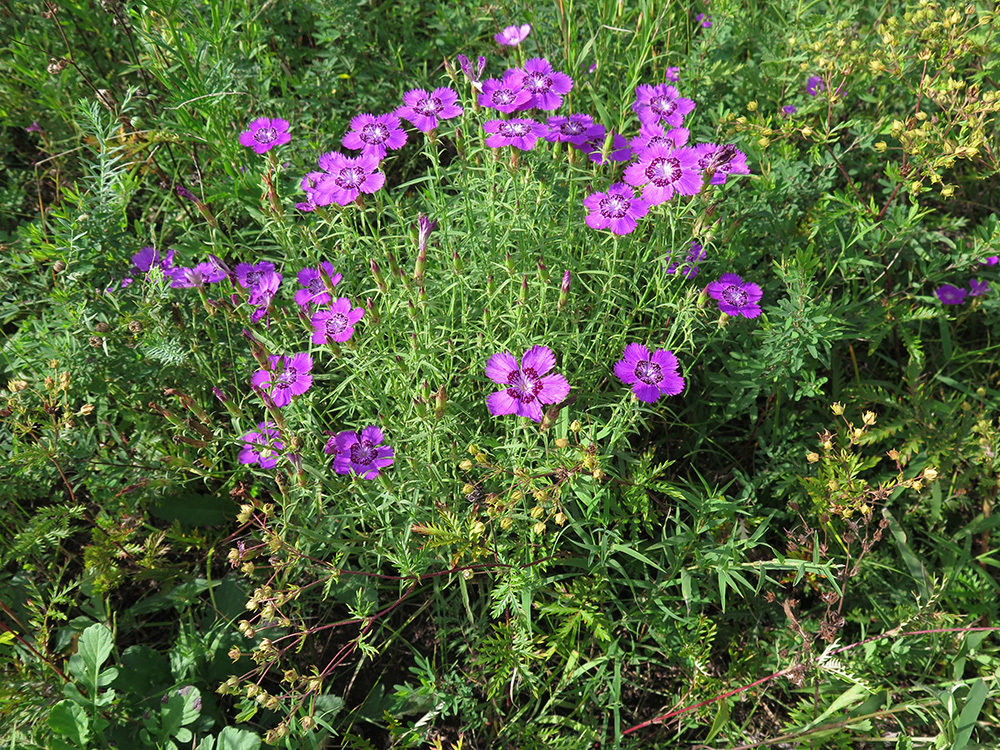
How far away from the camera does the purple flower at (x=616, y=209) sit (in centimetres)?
202

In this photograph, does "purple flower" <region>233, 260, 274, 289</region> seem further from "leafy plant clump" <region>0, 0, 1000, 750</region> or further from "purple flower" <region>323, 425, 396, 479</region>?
"purple flower" <region>323, 425, 396, 479</region>

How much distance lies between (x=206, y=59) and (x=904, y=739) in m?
3.22

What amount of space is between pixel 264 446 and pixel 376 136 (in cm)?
105

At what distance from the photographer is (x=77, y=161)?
3166 mm

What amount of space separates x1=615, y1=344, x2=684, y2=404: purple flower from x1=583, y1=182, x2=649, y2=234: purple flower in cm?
37

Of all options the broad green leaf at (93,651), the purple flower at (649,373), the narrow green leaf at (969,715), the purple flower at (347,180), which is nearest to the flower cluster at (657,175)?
the purple flower at (649,373)

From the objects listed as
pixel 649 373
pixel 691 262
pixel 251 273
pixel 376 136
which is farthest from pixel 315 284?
pixel 691 262

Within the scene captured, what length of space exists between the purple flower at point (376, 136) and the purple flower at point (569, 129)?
1.58 feet

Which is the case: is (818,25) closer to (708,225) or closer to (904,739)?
(708,225)

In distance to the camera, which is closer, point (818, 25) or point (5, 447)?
point (5, 447)

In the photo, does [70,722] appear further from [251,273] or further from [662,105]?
[662,105]

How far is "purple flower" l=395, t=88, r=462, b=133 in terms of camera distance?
7.23 ft

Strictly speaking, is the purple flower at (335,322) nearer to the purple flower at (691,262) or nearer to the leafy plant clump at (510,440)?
the leafy plant clump at (510,440)

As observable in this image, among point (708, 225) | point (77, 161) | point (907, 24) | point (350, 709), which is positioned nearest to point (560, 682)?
point (350, 709)
